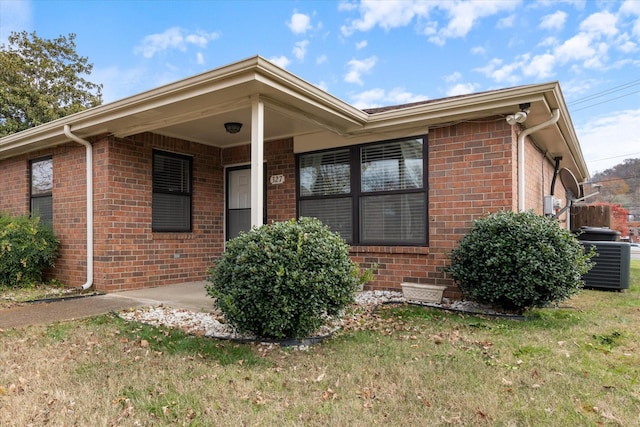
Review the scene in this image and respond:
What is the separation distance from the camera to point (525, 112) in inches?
196

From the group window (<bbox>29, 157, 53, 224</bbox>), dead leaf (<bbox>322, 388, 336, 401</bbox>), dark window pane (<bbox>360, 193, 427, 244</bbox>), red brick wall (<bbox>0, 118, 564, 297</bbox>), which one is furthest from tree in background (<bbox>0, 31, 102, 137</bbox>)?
dead leaf (<bbox>322, 388, 336, 401</bbox>)

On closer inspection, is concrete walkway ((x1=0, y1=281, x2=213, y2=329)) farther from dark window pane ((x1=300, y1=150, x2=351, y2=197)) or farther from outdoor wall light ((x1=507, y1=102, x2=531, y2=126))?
outdoor wall light ((x1=507, y1=102, x2=531, y2=126))

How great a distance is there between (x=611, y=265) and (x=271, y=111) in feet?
19.1

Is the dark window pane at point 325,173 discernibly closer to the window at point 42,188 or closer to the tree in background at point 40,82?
the window at point 42,188

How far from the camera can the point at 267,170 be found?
24.1 ft

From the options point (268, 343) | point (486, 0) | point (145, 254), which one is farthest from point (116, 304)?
point (486, 0)

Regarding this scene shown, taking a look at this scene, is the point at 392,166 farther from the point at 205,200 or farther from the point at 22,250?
the point at 22,250

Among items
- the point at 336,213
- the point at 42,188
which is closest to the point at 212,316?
the point at 336,213

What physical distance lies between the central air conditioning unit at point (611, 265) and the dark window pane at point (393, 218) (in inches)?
111

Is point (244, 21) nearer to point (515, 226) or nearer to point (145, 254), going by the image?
point (145, 254)

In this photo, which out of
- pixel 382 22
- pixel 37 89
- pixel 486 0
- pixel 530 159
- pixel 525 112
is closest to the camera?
pixel 525 112

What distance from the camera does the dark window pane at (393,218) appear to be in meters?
5.94

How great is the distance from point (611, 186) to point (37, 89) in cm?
4195

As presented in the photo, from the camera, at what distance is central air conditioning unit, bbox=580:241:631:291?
21.9 feet
